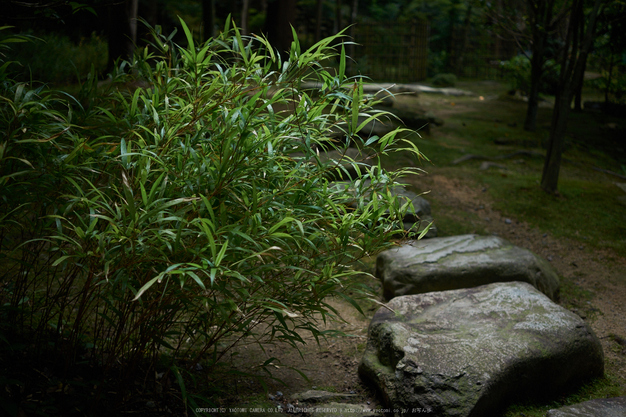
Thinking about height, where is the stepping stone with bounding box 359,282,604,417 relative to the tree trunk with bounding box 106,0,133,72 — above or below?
below

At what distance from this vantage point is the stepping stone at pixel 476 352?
2.23 metres

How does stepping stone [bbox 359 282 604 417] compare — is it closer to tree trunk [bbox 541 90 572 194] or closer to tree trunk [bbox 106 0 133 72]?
tree trunk [bbox 541 90 572 194]

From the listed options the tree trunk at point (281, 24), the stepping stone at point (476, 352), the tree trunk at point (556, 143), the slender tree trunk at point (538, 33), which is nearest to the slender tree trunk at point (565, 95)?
the tree trunk at point (556, 143)

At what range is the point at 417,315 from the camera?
2928 millimetres

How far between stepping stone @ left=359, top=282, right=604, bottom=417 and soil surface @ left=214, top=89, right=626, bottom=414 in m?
0.22

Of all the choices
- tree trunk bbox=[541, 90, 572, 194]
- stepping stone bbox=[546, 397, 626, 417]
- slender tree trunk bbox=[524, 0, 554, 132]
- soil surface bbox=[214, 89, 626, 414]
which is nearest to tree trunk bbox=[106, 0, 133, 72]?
soil surface bbox=[214, 89, 626, 414]

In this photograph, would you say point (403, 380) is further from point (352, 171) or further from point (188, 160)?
point (352, 171)

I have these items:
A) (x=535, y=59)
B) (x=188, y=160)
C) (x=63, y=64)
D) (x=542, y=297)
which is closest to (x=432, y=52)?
(x=535, y=59)

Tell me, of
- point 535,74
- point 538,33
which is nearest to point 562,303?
point 538,33

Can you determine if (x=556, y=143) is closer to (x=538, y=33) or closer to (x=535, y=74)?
(x=538, y=33)

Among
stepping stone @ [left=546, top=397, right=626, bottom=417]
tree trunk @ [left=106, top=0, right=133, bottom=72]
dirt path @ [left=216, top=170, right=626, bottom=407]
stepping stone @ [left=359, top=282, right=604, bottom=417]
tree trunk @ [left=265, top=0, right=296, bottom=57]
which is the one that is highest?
tree trunk @ [left=265, top=0, right=296, bottom=57]

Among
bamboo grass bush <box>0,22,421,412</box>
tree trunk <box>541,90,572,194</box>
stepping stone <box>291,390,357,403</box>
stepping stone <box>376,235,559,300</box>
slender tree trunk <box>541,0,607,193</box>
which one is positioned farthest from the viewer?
tree trunk <box>541,90,572,194</box>

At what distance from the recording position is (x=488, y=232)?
4961mm

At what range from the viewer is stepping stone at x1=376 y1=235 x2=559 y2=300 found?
11.5ft
